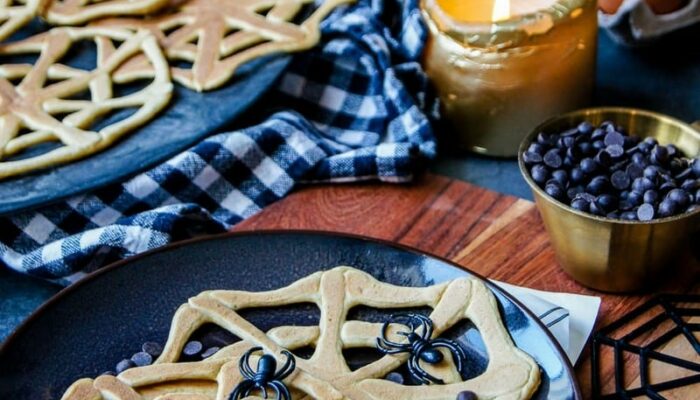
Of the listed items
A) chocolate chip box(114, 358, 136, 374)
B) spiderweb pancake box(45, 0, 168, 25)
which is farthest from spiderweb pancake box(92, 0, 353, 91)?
chocolate chip box(114, 358, 136, 374)

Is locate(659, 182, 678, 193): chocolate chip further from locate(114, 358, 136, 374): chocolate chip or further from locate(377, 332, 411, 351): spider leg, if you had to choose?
locate(114, 358, 136, 374): chocolate chip

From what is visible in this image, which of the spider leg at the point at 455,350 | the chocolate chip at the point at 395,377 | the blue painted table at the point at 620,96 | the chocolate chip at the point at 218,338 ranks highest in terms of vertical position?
the spider leg at the point at 455,350

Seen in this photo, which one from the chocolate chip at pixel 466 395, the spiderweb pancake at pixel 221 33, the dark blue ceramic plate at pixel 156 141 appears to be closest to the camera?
the chocolate chip at pixel 466 395

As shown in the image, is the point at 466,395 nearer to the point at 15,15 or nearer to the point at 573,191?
the point at 573,191

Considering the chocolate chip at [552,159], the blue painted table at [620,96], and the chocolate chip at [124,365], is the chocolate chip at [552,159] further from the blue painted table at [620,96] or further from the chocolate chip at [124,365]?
the chocolate chip at [124,365]

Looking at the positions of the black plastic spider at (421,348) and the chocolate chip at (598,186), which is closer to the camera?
the black plastic spider at (421,348)

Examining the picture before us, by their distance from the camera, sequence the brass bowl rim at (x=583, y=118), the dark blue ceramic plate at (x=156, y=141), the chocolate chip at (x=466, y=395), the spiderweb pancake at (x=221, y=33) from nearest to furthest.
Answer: the chocolate chip at (x=466, y=395)
the brass bowl rim at (x=583, y=118)
the dark blue ceramic plate at (x=156, y=141)
the spiderweb pancake at (x=221, y=33)

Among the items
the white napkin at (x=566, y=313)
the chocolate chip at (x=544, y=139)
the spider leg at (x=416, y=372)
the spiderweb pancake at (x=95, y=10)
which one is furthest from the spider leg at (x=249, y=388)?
the spiderweb pancake at (x=95, y=10)
